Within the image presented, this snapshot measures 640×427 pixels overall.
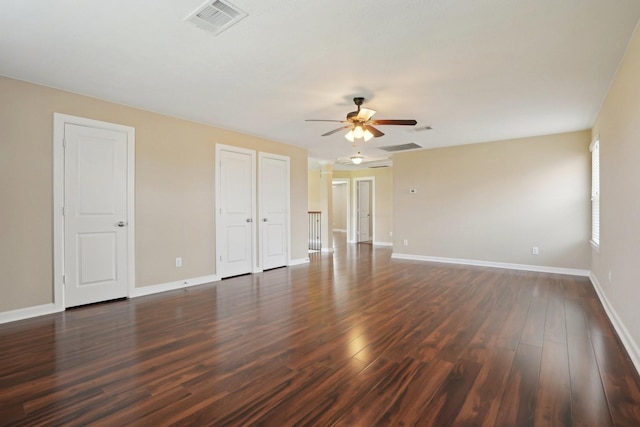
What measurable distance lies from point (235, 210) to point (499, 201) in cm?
502

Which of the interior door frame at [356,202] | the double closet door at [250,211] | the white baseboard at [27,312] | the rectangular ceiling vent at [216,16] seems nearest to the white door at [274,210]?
the double closet door at [250,211]

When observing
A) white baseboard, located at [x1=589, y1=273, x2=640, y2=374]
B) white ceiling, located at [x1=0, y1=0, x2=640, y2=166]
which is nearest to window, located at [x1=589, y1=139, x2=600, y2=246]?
white ceiling, located at [x1=0, y1=0, x2=640, y2=166]

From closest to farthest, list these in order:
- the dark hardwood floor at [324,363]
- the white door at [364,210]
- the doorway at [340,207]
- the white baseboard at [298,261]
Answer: the dark hardwood floor at [324,363] < the white baseboard at [298,261] < the white door at [364,210] < the doorway at [340,207]

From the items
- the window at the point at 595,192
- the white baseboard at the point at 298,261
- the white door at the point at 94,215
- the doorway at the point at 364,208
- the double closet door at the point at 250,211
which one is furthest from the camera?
the doorway at the point at 364,208

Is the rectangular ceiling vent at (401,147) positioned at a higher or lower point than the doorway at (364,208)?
higher

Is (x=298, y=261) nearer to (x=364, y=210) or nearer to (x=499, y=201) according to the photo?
(x=499, y=201)

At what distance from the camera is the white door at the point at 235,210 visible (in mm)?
5246

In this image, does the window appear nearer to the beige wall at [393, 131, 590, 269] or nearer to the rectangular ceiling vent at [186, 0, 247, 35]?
the beige wall at [393, 131, 590, 269]

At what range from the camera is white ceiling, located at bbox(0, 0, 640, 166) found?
2.19m

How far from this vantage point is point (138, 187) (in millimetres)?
4242

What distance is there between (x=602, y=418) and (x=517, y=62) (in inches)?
111

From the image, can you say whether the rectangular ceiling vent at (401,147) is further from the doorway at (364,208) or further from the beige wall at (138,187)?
the doorway at (364,208)

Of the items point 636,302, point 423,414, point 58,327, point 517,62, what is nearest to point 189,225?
point 58,327

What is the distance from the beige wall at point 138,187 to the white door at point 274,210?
0.22 m
